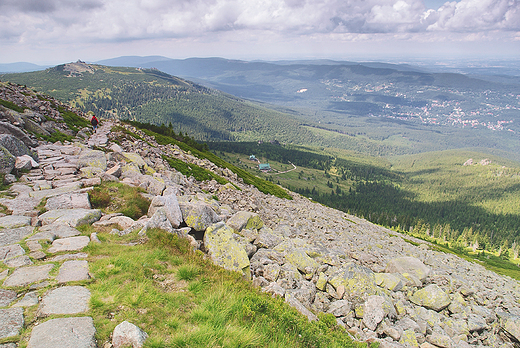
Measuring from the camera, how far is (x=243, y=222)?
21.4 metres

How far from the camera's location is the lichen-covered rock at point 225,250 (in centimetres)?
1415

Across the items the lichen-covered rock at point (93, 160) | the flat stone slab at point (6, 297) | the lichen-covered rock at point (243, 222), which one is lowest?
the lichen-covered rock at point (243, 222)

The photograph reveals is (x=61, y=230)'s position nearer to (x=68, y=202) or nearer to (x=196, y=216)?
(x=68, y=202)

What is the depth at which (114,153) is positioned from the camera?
32.5 m

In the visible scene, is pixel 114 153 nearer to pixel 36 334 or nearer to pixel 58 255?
pixel 58 255

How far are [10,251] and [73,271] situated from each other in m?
4.03

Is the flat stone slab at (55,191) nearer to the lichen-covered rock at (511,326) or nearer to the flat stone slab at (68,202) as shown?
the flat stone slab at (68,202)

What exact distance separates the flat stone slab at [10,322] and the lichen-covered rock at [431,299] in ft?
69.7

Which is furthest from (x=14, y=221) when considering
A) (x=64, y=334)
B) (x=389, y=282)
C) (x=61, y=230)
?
(x=389, y=282)

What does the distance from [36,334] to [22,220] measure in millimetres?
11596

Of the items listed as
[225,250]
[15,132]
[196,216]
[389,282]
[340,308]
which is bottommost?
[389,282]

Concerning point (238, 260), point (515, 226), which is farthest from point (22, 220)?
point (515, 226)

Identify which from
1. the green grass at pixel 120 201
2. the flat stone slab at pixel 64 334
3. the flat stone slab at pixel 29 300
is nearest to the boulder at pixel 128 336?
the flat stone slab at pixel 64 334

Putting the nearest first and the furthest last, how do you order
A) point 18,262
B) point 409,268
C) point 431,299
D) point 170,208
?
point 18,262, point 170,208, point 431,299, point 409,268
